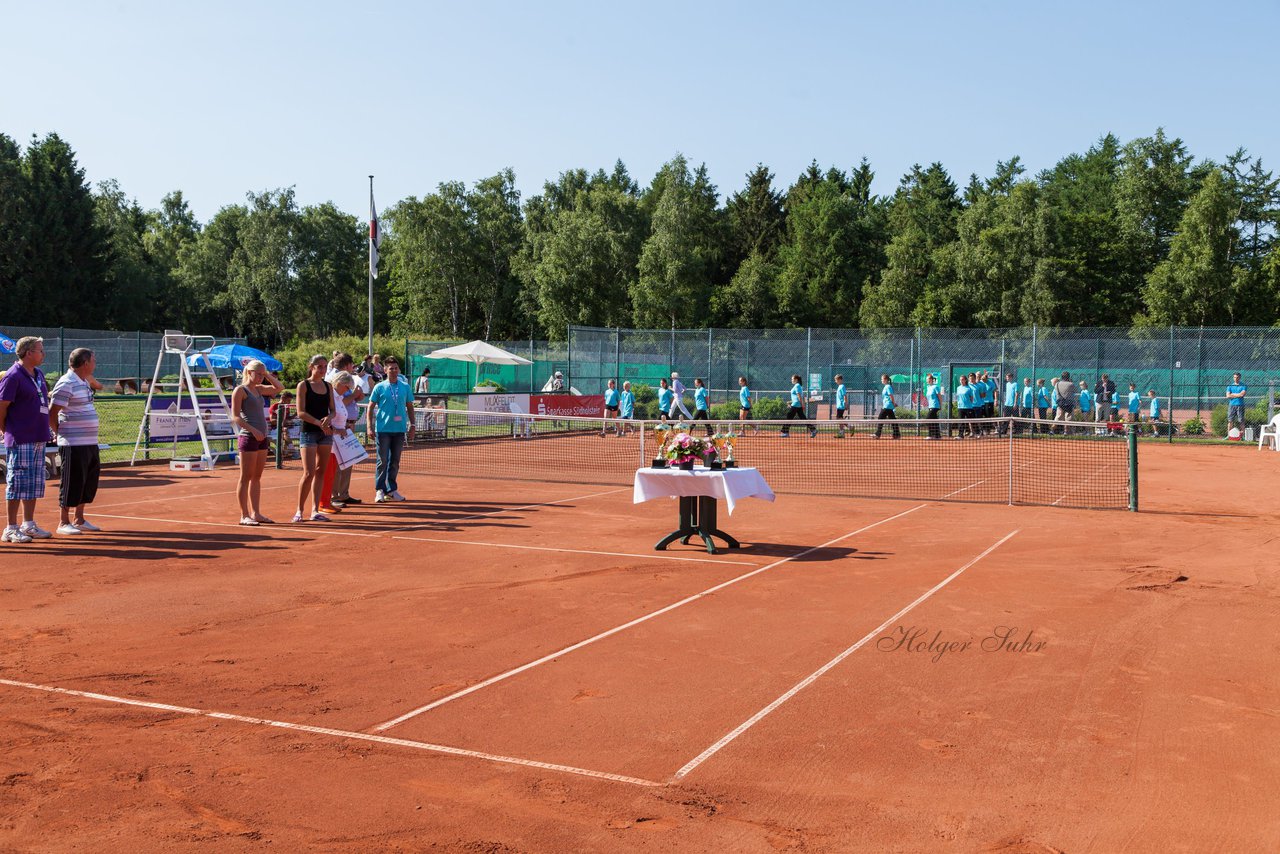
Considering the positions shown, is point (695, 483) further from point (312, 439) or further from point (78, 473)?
point (78, 473)

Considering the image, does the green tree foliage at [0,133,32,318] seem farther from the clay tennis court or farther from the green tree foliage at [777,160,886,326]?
the clay tennis court

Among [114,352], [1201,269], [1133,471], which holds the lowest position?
[1133,471]

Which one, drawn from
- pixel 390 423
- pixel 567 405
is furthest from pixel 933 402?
pixel 390 423

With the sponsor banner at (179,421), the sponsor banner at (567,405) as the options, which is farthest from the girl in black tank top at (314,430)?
the sponsor banner at (567,405)

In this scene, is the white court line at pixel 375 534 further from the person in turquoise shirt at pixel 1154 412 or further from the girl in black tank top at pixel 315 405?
the person in turquoise shirt at pixel 1154 412

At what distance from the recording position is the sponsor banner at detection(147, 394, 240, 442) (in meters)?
19.4

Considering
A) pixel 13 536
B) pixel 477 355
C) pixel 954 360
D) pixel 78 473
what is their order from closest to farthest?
pixel 13 536 → pixel 78 473 → pixel 477 355 → pixel 954 360

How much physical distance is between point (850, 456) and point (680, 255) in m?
41.5

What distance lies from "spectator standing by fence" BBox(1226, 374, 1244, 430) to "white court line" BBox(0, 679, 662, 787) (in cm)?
2880

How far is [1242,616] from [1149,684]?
2.33 metres

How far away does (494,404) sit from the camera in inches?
1244

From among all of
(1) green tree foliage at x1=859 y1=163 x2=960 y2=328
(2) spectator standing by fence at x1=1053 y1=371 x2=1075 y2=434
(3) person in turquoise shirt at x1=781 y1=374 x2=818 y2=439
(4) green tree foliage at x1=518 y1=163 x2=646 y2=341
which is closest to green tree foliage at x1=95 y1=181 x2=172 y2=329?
(4) green tree foliage at x1=518 y1=163 x2=646 y2=341
